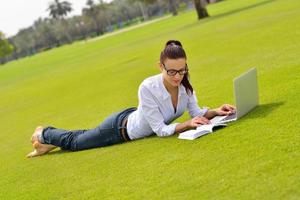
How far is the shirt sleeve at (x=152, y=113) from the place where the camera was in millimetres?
5746

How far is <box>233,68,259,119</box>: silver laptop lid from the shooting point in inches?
213

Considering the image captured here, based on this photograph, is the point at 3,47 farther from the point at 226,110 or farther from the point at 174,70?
the point at 174,70

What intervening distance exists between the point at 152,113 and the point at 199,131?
570 millimetres

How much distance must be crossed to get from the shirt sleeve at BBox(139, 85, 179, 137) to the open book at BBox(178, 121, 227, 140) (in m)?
0.17

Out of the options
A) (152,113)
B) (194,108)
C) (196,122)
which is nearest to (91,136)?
(152,113)

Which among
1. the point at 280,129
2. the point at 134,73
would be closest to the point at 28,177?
the point at 280,129

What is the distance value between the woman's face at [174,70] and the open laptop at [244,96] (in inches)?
23.8

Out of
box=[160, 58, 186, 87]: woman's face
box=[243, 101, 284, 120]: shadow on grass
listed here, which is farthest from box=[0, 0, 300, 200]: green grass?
box=[160, 58, 186, 87]: woman's face

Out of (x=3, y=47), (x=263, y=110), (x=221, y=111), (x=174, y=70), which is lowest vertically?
(x=3, y=47)

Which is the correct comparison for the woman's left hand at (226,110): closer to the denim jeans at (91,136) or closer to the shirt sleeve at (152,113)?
the shirt sleeve at (152,113)

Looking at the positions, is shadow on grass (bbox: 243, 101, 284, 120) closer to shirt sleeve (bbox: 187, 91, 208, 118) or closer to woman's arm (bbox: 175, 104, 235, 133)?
woman's arm (bbox: 175, 104, 235, 133)

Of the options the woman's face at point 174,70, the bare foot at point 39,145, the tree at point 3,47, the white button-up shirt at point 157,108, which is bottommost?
the tree at point 3,47

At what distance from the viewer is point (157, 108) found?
5.78 m

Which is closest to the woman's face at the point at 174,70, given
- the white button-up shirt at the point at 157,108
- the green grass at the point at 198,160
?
the white button-up shirt at the point at 157,108
